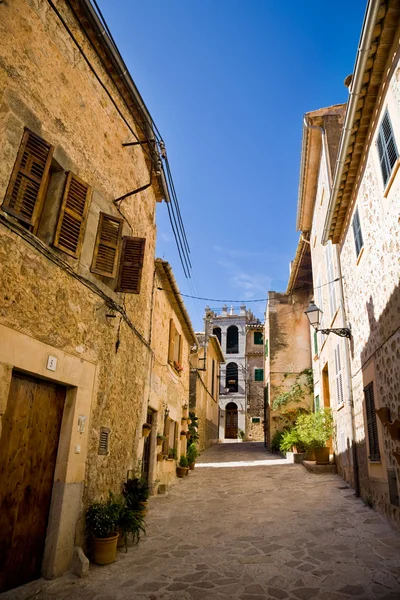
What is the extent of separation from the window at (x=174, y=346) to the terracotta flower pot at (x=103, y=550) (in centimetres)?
666

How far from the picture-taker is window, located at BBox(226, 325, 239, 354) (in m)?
44.8

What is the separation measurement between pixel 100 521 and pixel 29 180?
447 centimetres

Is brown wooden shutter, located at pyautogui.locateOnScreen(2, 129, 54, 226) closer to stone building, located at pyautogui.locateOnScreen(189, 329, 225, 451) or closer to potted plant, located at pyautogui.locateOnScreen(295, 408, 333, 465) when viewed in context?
potted plant, located at pyautogui.locateOnScreen(295, 408, 333, 465)

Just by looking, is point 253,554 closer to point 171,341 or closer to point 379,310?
point 379,310

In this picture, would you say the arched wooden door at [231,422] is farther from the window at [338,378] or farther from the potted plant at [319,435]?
the window at [338,378]

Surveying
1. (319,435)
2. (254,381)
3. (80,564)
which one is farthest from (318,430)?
(254,381)

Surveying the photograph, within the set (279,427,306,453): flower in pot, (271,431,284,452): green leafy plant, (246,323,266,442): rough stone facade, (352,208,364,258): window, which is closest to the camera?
(352,208,364,258): window

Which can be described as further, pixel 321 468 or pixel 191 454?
pixel 191 454

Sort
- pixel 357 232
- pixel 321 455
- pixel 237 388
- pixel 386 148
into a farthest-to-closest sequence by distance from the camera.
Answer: pixel 237 388, pixel 321 455, pixel 357 232, pixel 386 148

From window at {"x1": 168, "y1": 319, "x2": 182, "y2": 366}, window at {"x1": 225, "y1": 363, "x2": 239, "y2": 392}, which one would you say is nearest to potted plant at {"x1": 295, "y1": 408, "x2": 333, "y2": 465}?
window at {"x1": 168, "y1": 319, "x2": 182, "y2": 366}

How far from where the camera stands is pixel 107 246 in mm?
A: 6566

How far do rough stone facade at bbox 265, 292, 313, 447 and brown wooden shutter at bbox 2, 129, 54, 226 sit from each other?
15.7 m

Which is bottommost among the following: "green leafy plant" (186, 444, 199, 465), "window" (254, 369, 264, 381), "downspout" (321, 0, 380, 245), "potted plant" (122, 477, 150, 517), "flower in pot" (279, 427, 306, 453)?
"potted plant" (122, 477, 150, 517)

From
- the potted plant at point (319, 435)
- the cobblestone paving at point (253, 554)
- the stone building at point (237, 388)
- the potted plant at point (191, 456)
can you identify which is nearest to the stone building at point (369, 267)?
the potted plant at point (319, 435)
